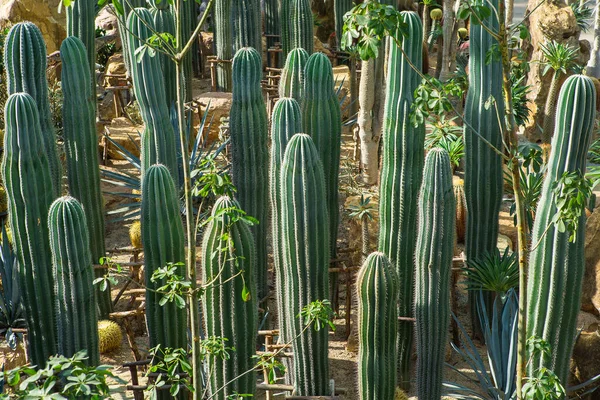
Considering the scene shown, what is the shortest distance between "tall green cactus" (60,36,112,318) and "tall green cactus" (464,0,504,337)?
3.53 metres

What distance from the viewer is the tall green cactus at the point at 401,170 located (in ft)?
25.3

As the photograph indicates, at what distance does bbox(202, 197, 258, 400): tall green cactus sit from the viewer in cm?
630

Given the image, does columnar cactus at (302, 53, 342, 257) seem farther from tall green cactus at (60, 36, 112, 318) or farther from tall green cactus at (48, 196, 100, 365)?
tall green cactus at (48, 196, 100, 365)

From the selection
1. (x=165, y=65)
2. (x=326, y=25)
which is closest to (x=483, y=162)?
(x=165, y=65)

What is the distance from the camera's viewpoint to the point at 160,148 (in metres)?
8.84

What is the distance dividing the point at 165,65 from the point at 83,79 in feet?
10.5

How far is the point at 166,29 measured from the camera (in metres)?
11.2

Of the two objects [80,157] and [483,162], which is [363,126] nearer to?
[483,162]

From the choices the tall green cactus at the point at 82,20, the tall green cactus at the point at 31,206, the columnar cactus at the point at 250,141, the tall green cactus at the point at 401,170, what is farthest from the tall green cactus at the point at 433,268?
the tall green cactus at the point at 82,20

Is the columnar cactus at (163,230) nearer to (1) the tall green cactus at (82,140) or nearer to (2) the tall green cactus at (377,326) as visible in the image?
(2) the tall green cactus at (377,326)

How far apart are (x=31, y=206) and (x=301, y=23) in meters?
6.02

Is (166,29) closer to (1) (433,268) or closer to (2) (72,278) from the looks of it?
(2) (72,278)

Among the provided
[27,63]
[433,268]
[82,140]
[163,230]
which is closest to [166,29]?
[82,140]

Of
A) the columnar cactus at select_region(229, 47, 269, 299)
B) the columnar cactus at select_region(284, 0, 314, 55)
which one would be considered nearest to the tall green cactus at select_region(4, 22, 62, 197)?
the columnar cactus at select_region(229, 47, 269, 299)
